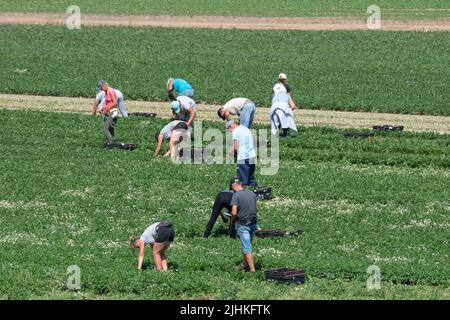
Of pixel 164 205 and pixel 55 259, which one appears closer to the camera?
pixel 55 259

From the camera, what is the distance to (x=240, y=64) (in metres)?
50.8

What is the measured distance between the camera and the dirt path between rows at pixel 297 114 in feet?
127

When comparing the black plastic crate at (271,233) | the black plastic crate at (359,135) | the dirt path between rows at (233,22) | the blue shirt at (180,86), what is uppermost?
the dirt path between rows at (233,22)

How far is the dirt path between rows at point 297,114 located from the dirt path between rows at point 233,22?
20795mm

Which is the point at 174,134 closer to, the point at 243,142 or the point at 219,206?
the point at 243,142

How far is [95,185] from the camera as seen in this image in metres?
29.6

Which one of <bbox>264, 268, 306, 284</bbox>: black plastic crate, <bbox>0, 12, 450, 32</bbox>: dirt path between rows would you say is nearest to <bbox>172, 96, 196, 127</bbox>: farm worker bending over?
<bbox>264, 268, 306, 284</bbox>: black plastic crate

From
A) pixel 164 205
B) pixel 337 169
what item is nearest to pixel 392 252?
pixel 164 205

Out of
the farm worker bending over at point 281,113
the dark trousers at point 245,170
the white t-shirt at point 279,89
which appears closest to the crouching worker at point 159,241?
the dark trousers at point 245,170

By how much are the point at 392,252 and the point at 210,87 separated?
867 inches

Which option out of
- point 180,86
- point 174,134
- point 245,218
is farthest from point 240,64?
point 245,218

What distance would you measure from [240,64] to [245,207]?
28.8 metres

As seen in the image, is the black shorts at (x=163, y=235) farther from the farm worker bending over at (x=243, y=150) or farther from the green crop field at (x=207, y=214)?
the farm worker bending over at (x=243, y=150)
